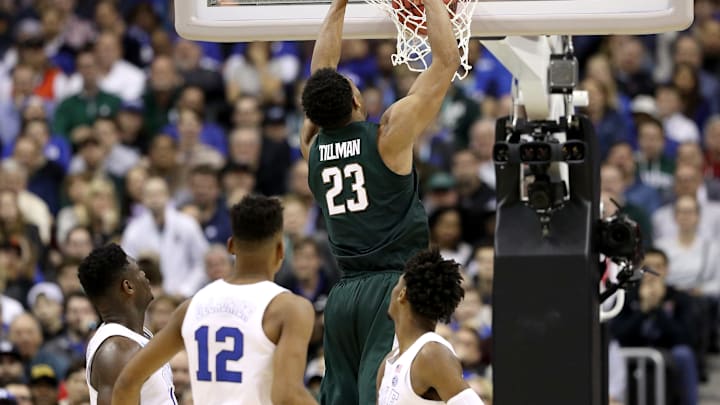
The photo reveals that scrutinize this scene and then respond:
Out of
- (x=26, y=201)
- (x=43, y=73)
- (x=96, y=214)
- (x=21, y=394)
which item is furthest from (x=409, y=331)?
(x=43, y=73)

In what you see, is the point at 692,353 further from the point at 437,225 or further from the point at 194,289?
the point at 194,289

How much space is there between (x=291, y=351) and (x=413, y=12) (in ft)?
6.07

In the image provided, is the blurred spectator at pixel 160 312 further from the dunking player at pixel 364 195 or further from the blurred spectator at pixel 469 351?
the dunking player at pixel 364 195

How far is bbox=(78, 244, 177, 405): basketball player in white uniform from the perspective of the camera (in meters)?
6.71

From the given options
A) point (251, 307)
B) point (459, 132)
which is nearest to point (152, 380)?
point (251, 307)

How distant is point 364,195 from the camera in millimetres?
6965

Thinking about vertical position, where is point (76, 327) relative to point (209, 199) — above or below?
below

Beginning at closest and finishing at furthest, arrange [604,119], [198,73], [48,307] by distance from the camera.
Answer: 1. [48,307]
2. [604,119]
3. [198,73]

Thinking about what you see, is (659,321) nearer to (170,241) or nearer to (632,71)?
(632,71)

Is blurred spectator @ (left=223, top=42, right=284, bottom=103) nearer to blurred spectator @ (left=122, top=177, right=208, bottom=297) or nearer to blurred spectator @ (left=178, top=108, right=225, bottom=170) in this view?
blurred spectator @ (left=178, top=108, right=225, bottom=170)

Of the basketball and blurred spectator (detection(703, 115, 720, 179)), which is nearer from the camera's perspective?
the basketball

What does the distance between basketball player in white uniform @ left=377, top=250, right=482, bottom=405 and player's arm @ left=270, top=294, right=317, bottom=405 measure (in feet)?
1.18

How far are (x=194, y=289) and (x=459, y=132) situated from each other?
2.81 metres

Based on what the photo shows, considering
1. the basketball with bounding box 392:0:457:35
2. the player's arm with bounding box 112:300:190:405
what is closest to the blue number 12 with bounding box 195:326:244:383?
the player's arm with bounding box 112:300:190:405
